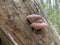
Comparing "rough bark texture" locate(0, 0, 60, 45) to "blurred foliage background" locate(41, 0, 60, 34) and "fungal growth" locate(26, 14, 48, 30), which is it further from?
"blurred foliage background" locate(41, 0, 60, 34)

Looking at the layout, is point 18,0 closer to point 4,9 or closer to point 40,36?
point 4,9

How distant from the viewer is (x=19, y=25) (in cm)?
106

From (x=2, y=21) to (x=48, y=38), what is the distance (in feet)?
1.21

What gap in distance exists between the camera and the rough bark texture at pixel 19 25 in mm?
1023

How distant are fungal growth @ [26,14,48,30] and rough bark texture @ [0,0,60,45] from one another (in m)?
0.03

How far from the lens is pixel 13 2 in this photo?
3.55 ft

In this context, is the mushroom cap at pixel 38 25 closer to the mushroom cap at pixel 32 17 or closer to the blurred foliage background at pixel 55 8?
the mushroom cap at pixel 32 17

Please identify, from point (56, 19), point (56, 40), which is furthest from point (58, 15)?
point (56, 40)

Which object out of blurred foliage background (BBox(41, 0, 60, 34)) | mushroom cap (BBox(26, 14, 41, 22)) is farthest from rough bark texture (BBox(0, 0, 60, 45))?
blurred foliage background (BBox(41, 0, 60, 34))

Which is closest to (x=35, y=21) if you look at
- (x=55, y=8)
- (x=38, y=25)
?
(x=38, y=25)

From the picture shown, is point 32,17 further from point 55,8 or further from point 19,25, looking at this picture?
point 55,8

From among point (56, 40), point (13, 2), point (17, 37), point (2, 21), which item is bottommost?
point (56, 40)

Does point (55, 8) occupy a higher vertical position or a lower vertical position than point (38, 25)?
lower

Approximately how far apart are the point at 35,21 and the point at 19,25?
13cm
